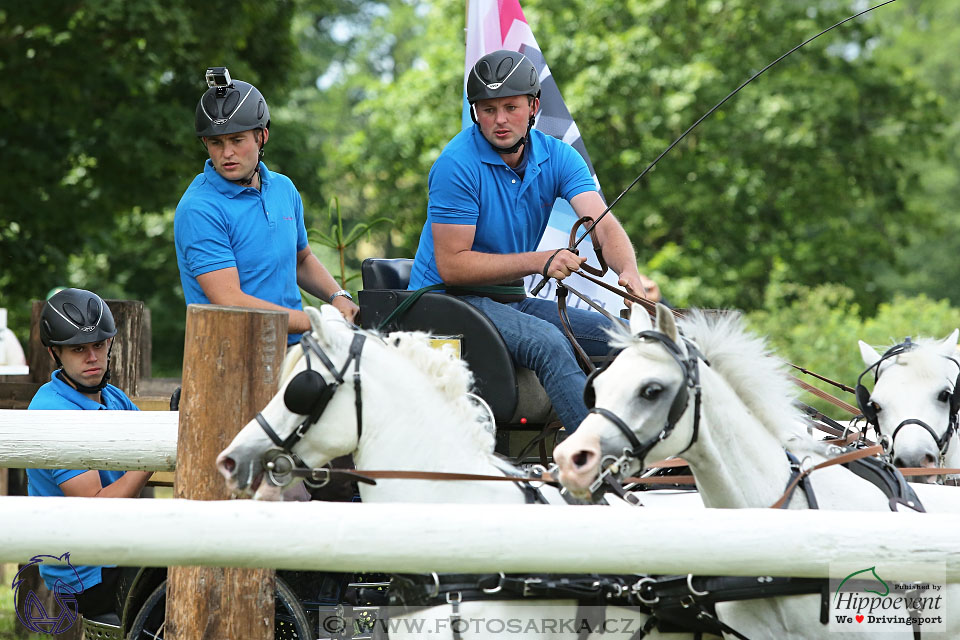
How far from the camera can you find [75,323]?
456 cm

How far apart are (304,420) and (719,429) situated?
131cm

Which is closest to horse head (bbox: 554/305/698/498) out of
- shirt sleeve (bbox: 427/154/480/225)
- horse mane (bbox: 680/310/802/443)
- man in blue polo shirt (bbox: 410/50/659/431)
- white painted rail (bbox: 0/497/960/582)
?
horse mane (bbox: 680/310/802/443)

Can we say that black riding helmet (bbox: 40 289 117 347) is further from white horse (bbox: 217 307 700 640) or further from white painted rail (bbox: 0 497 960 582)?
white painted rail (bbox: 0 497 960 582)

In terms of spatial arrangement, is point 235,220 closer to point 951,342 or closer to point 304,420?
point 304,420

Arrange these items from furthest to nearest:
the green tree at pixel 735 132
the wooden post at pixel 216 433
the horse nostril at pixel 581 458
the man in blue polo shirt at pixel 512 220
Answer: the green tree at pixel 735 132
the man in blue polo shirt at pixel 512 220
the wooden post at pixel 216 433
the horse nostril at pixel 581 458

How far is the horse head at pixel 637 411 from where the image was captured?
3.03m

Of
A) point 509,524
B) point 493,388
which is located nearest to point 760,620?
point 509,524

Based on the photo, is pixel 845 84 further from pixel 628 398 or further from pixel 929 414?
pixel 628 398

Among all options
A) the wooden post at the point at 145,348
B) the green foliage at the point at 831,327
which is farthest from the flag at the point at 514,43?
the green foliage at the point at 831,327

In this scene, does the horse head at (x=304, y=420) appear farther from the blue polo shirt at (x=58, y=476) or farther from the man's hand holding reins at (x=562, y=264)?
the blue polo shirt at (x=58, y=476)

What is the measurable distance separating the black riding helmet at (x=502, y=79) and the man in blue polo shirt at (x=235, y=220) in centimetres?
93

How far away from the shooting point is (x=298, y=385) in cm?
331

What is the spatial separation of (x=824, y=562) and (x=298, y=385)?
1.62m

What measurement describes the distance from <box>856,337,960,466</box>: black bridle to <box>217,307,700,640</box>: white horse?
5.78 ft
